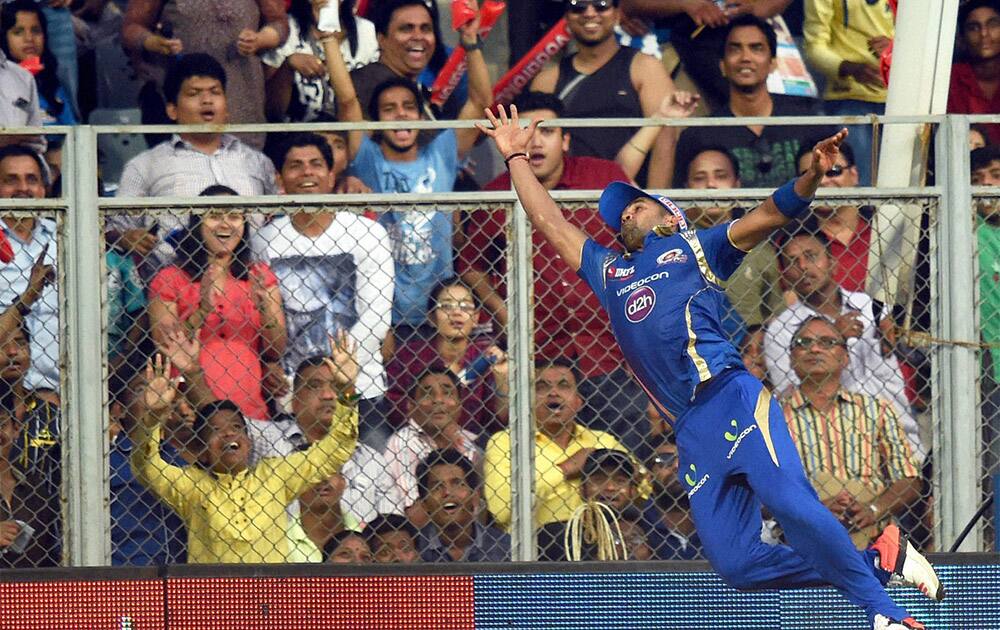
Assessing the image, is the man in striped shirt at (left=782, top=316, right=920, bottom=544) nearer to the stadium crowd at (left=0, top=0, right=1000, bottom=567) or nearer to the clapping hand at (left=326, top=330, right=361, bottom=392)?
the stadium crowd at (left=0, top=0, right=1000, bottom=567)

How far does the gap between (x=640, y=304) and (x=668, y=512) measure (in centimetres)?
163

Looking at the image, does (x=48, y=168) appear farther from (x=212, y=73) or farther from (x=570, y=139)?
(x=570, y=139)

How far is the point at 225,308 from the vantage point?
7.82 meters

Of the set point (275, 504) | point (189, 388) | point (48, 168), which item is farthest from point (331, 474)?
point (48, 168)

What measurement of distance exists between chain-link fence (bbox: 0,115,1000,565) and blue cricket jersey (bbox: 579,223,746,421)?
656 millimetres

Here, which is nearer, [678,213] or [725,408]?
[725,408]

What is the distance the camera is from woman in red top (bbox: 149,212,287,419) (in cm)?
768

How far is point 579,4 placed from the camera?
32.4 ft

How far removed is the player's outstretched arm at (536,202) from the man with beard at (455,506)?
128 centimetres

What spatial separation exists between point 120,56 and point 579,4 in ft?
9.51

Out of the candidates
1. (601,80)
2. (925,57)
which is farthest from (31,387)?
(925,57)

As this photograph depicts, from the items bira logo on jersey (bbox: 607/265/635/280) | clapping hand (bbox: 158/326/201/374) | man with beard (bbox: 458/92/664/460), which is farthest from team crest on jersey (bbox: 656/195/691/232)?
clapping hand (bbox: 158/326/201/374)

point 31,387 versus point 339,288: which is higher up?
point 339,288

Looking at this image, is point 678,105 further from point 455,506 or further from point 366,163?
point 455,506
